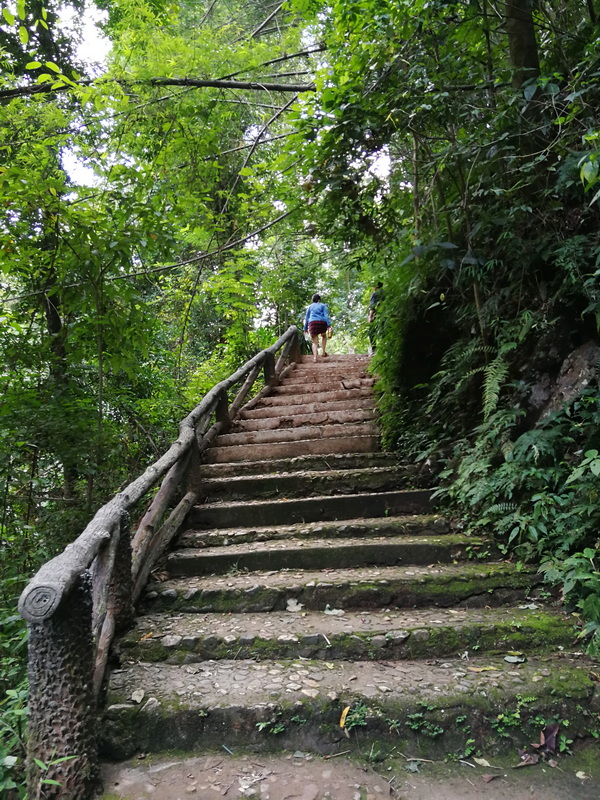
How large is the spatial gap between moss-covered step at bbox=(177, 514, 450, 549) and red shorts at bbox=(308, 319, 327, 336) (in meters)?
5.88

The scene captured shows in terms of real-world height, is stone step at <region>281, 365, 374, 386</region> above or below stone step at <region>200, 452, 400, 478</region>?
above

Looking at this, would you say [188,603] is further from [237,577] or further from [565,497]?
[565,497]

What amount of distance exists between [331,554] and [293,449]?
1743 millimetres

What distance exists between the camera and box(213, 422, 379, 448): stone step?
204 inches

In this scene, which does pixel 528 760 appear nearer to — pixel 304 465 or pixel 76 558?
pixel 76 558

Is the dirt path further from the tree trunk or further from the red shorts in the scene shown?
the red shorts

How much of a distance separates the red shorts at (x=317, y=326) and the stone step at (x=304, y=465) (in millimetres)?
4900

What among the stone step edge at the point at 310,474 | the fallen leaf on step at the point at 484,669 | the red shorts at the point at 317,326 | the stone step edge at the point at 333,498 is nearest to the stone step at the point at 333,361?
the red shorts at the point at 317,326

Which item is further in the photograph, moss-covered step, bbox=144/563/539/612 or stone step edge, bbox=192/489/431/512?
stone step edge, bbox=192/489/431/512

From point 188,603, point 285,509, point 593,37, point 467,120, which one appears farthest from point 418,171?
point 188,603

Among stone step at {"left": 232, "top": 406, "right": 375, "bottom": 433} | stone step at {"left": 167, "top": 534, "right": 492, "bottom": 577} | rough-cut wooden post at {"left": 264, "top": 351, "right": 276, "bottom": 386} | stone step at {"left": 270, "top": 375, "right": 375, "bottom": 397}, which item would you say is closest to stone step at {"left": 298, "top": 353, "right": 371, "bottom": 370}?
stone step at {"left": 270, "top": 375, "right": 375, "bottom": 397}

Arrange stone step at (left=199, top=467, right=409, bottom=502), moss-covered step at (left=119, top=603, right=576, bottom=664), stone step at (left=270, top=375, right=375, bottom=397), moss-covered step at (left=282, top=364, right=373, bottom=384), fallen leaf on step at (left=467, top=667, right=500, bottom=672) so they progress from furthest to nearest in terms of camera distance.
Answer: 1. moss-covered step at (left=282, top=364, right=373, bottom=384)
2. stone step at (left=270, top=375, right=375, bottom=397)
3. stone step at (left=199, top=467, right=409, bottom=502)
4. moss-covered step at (left=119, top=603, right=576, bottom=664)
5. fallen leaf on step at (left=467, top=667, right=500, bottom=672)

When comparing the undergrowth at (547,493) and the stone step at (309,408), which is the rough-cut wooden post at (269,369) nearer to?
the stone step at (309,408)

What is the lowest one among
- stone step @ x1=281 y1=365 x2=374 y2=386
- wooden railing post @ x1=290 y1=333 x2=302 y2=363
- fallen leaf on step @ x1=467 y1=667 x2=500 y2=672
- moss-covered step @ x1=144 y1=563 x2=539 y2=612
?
fallen leaf on step @ x1=467 y1=667 x2=500 y2=672
